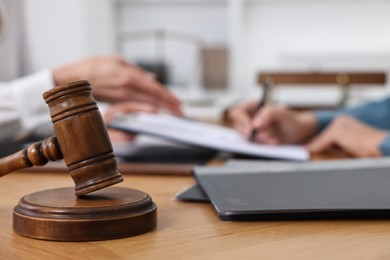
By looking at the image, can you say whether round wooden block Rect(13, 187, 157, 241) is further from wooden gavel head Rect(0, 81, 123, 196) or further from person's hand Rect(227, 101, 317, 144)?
person's hand Rect(227, 101, 317, 144)

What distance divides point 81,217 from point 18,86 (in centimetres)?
93

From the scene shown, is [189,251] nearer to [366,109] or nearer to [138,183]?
[138,183]

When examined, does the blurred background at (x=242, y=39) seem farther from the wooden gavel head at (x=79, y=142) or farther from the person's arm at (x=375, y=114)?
the wooden gavel head at (x=79, y=142)

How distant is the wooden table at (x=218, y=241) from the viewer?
420 mm

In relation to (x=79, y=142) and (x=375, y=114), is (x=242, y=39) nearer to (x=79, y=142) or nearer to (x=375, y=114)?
(x=375, y=114)

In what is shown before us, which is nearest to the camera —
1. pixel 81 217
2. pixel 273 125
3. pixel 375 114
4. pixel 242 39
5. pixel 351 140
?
pixel 81 217

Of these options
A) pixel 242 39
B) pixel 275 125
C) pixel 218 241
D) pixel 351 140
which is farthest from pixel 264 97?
pixel 242 39

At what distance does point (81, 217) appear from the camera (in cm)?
44

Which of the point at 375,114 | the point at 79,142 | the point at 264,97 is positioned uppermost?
the point at 79,142

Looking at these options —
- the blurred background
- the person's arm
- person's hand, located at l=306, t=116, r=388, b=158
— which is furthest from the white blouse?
the blurred background

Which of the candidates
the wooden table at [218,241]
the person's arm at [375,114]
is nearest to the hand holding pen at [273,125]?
the person's arm at [375,114]

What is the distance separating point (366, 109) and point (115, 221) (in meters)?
1.36

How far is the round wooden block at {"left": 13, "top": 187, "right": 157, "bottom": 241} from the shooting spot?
0.44 m

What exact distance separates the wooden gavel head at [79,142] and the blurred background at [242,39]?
3262 mm
